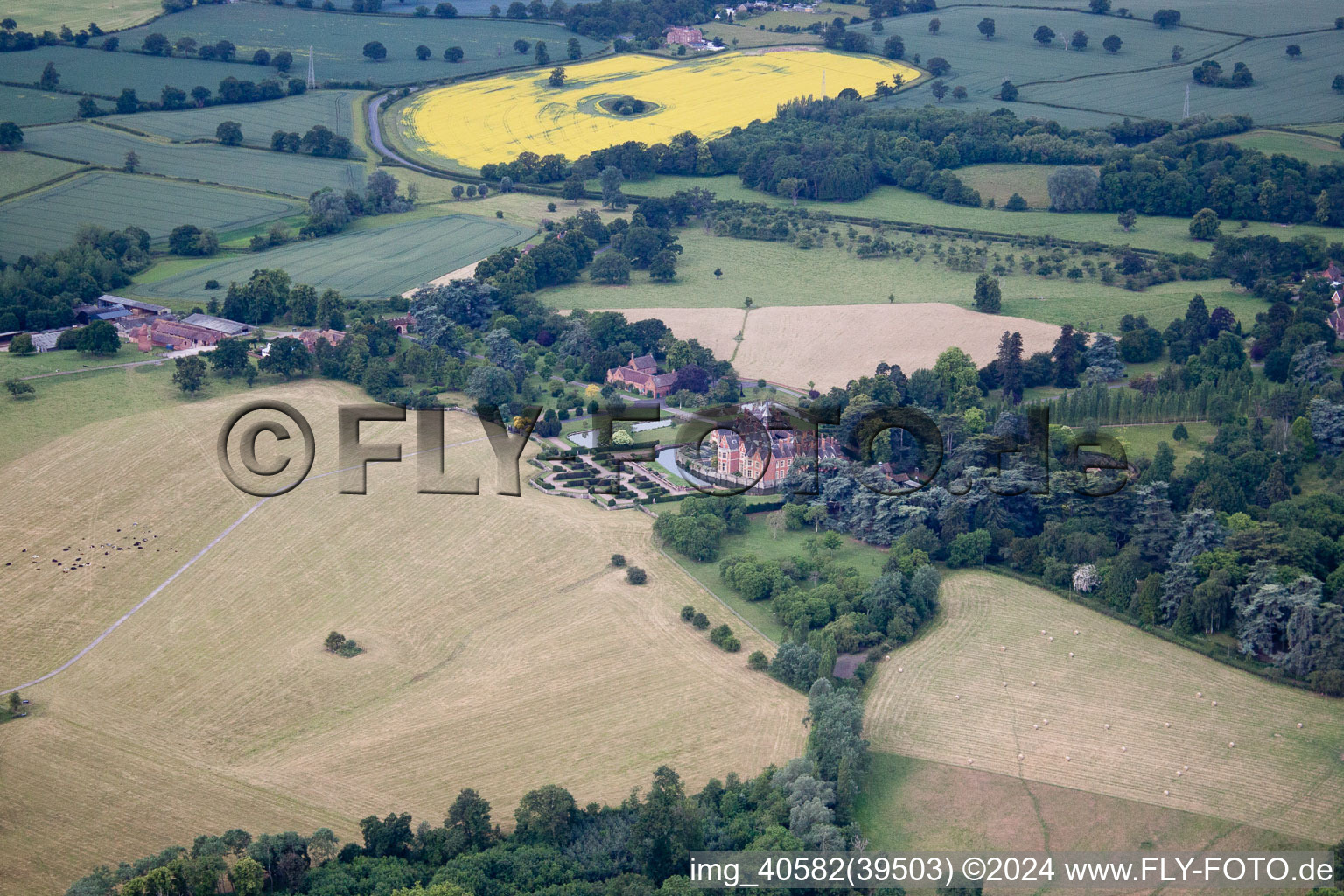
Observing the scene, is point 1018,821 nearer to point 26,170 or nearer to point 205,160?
point 205,160

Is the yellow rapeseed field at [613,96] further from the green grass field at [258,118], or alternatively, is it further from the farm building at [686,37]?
the green grass field at [258,118]

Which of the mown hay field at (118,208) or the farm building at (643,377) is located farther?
the mown hay field at (118,208)

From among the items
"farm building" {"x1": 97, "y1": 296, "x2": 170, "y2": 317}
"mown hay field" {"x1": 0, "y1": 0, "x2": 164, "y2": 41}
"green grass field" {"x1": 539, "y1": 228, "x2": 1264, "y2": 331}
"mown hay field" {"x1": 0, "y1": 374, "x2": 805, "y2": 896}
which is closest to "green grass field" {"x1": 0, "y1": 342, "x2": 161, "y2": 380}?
"farm building" {"x1": 97, "y1": 296, "x2": 170, "y2": 317}

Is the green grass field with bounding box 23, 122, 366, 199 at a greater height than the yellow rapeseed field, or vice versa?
the yellow rapeseed field

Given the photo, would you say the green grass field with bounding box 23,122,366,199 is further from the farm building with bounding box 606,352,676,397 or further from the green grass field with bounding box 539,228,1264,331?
the farm building with bounding box 606,352,676,397

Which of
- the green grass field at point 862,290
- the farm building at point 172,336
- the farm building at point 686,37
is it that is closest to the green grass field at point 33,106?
the farm building at point 172,336
